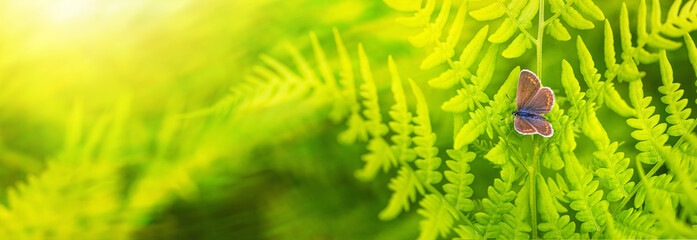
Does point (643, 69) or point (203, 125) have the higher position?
point (203, 125)

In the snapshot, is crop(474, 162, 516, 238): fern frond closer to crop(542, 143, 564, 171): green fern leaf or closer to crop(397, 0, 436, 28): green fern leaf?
crop(542, 143, 564, 171): green fern leaf

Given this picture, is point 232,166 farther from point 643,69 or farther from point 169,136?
point 643,69

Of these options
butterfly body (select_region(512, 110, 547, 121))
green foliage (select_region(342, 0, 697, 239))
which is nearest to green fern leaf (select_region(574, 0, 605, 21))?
green foliage (select_region(342, 0, 697, 239))

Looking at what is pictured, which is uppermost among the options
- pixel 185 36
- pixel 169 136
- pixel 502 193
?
pixel 185 36

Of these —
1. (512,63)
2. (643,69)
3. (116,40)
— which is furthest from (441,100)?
(116,40)

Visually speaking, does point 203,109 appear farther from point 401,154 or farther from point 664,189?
point 664,189

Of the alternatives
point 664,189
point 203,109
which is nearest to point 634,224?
point 664,189

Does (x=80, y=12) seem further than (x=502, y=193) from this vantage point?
Yes
